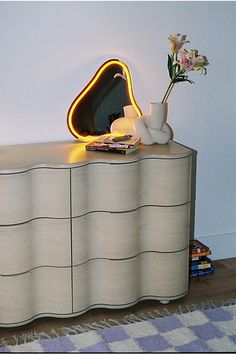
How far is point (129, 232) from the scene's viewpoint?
283 centimetres

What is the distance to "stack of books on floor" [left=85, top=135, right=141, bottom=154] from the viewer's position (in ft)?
9.21

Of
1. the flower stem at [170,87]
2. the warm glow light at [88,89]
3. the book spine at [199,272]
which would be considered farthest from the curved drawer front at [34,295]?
the flower stem at [170,87]

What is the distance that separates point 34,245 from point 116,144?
2.00 feet

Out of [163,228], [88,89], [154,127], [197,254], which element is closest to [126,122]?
[154,127]

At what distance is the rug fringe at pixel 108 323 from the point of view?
8.84 ft

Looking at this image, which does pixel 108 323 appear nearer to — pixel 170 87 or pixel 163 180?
pixel 163 180

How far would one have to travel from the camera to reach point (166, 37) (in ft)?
10.5

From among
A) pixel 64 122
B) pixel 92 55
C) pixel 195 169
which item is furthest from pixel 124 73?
pixel 195 169

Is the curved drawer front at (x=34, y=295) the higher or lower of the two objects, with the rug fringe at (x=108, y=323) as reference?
higher

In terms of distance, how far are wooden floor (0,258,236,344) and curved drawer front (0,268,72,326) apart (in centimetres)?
5

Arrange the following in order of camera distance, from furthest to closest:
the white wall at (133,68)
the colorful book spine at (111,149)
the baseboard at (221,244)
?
the baseboard at (221,244), the white wall at (133,68), the colorful book spine at (111,149)

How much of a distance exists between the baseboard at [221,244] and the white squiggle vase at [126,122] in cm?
91

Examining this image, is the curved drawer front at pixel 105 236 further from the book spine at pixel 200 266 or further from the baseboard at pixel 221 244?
the baseboard at pixel 221 244

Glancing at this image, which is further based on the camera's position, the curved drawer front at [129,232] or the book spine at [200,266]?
the book spine at [200,266]
